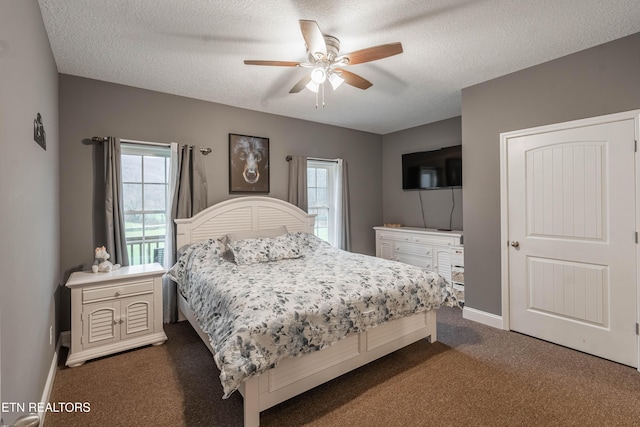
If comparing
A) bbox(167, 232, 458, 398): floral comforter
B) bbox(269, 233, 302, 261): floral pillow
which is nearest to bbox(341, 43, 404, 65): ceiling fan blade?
bbox(167, 232, 458, 398): floral comforter

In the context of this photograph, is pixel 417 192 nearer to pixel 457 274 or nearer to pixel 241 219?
pixel 457 274

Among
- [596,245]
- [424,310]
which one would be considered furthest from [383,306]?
[596,245]

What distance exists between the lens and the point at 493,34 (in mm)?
2324

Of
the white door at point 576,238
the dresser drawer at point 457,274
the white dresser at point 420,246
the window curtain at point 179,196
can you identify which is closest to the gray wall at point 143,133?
the window curtain at point 179,196

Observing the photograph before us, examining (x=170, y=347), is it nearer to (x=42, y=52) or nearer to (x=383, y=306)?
(x=383, y=306)

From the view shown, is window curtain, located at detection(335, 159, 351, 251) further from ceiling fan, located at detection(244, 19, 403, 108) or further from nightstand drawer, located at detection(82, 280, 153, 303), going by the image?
nightstand drawer, located at detection(82, 280, 153, 303)

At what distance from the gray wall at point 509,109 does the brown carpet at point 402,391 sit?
2.80 ft

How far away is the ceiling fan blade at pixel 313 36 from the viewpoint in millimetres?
1773

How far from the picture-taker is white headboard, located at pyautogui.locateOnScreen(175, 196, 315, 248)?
11.4ft

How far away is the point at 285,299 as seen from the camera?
6.68 feet

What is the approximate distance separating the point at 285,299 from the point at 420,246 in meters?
2.92

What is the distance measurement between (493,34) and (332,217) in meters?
3.21

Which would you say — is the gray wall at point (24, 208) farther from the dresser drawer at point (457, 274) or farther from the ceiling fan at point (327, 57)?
the dresser drawer at point (457, 274)

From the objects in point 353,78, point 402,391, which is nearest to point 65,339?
point 402,391
